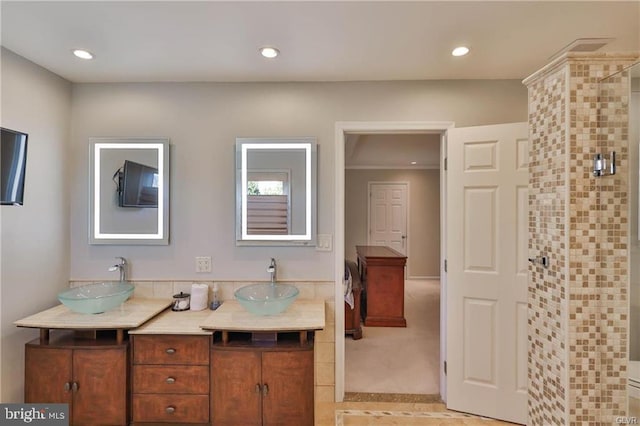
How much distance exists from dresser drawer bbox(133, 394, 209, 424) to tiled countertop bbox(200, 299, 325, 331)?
0.46 meters

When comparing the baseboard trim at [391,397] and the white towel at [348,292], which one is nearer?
the baseboard trim at [391,397]

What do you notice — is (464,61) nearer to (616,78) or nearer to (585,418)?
(616,78)

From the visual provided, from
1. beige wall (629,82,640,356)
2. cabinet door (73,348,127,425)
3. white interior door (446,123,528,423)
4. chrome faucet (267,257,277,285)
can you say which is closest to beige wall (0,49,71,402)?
cabinet door (73,348,127,425)

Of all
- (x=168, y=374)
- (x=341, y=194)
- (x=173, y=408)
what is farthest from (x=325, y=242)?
(x=173, y=408)

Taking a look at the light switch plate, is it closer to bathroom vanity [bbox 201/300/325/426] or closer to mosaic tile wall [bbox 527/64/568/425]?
bathroom vanity [bbox 201/300/325/426]

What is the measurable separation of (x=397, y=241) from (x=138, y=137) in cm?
534

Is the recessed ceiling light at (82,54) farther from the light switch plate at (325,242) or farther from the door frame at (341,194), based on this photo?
the light switch plate at (325,242)

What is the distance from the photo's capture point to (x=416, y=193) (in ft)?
21.3

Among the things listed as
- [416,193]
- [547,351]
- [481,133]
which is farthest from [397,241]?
[547,351]

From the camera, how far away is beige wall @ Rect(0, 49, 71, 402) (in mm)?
1910

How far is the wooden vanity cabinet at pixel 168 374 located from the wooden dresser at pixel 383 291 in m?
2.36

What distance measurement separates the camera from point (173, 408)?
6.14 ft

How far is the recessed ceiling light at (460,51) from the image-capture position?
186 centimetres

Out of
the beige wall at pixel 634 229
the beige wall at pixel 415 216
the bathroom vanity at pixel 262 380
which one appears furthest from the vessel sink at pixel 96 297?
the beige wall at pixel 415 216
